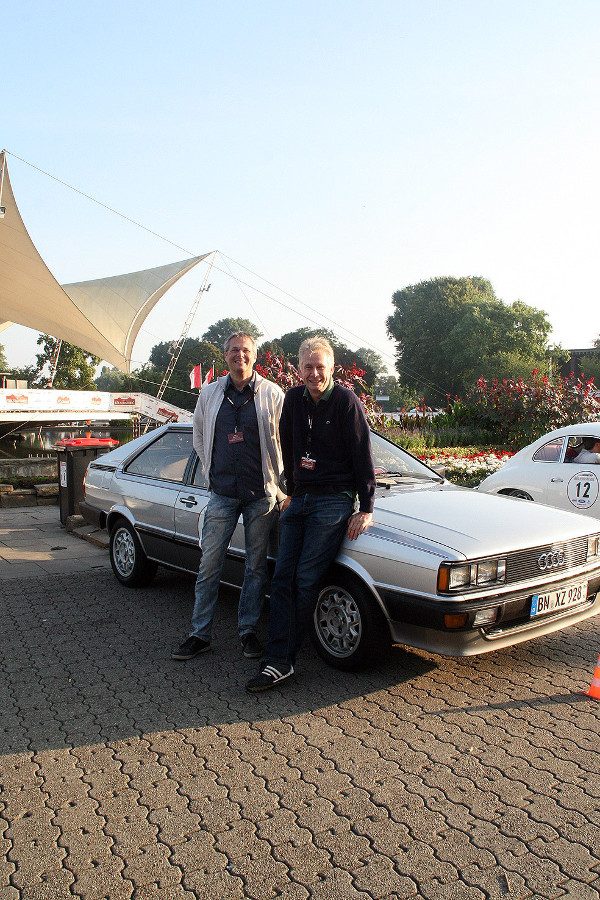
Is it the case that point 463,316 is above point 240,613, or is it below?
above

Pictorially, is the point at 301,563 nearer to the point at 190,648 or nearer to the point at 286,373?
the point at 190,648

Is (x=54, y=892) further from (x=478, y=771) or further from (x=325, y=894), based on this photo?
(x=478, y=771)

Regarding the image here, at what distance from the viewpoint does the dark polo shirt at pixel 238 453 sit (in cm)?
465

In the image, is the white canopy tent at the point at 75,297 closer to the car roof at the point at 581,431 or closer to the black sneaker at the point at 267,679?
the car roof at the point at 581,431

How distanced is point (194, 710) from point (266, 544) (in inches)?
46.8

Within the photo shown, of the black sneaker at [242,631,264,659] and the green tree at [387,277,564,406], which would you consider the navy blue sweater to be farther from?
the green tree at [387,277,564,406]

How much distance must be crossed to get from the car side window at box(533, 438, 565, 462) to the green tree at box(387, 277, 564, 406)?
48192mm

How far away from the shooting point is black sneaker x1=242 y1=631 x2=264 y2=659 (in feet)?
15.3

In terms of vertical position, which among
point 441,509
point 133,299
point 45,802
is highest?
point 133,299

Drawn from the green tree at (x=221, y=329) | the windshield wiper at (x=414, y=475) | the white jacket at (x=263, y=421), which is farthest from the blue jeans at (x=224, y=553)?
the green tree at (x=221, y=329)

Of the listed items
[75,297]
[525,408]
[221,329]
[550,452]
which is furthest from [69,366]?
[221,329]

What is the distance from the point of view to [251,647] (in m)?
4.68

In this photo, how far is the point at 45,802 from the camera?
3.04 m

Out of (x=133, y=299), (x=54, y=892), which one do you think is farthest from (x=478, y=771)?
(x=133, y=299)
